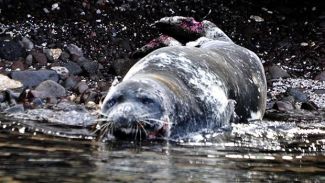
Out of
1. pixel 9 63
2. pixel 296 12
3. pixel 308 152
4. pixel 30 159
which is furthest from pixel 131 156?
pixel 296 12

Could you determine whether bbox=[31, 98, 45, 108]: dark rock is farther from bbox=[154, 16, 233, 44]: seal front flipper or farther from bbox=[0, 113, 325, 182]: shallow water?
bbox=[154, 16, 233, 44]: seal front flipper

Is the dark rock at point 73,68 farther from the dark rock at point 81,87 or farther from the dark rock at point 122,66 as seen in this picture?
the dark rock at point 81,87

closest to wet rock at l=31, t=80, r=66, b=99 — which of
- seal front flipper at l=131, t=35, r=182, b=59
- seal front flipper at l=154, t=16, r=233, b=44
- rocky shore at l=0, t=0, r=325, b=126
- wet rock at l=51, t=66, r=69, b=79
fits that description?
rocky shore at l=0, t=0, r=325, b=126

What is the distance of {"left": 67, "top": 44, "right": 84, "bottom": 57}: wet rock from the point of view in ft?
36.6

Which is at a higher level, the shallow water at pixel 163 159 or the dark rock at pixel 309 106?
the dark rock at pixel 309 106

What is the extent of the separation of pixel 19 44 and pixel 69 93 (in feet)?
6.06

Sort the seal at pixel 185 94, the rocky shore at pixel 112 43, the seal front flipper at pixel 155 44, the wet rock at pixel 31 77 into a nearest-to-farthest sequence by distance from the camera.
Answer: the seal at pixel 185 94 < the wet rock at pixel 31 77 < the rocky shore at pixel 112 43 < the seal front flipper at pixel 155 44

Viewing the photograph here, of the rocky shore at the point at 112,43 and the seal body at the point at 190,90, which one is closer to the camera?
the seal body at the point at 190,90

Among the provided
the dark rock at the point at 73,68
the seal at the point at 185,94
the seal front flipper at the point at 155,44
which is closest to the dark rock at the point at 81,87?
the dark rock at the point at 73,68

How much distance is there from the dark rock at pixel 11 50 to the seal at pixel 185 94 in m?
3.07

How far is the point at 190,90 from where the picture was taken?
702 centimetres

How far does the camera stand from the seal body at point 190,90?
20.1 feet

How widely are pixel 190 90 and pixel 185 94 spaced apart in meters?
0.27

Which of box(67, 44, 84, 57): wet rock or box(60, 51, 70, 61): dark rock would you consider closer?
box(60, 51, 70, 61): dark rock
